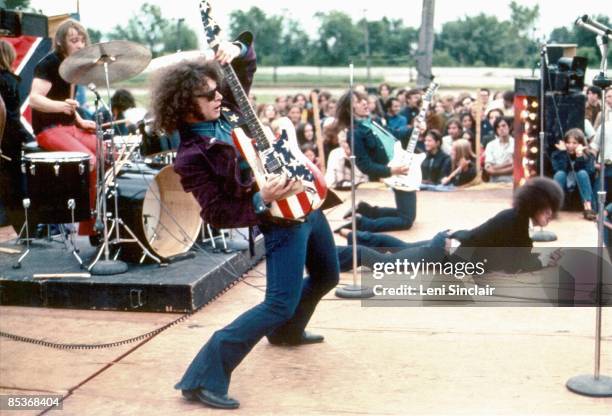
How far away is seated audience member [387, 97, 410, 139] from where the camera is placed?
13.5 metres

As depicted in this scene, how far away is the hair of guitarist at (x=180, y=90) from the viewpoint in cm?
452

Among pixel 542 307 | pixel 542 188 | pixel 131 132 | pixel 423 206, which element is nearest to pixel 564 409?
pixel 542 307

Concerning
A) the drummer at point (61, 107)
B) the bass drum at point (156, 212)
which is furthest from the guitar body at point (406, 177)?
the drummer at point (61, 107)

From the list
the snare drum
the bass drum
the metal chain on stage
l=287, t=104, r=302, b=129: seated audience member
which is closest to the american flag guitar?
the metal chain on stage

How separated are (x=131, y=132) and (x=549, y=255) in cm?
436

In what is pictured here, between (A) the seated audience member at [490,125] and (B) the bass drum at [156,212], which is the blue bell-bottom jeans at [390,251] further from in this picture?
(A) the seated audience member at [490,125]

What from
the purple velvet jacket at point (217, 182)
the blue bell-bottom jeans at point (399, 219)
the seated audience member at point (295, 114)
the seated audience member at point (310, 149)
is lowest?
the blue bell-bottom jeans at point (399, 219)

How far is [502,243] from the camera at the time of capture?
274 inches

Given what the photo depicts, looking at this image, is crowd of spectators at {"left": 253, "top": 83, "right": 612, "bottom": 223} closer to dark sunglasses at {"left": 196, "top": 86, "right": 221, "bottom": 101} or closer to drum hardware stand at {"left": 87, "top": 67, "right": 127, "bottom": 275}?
drum hardware stand at {"left": 87, "top": 67, "right": 127, "bottom": 275}

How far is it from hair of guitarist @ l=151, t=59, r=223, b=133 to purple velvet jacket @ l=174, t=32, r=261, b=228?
0.15m

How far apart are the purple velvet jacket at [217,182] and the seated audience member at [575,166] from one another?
22.3ft

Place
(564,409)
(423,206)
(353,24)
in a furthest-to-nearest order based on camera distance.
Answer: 1. (353,24)
2. (423,206)
3. (564,409)

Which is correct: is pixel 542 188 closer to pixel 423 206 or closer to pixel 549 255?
pixel 549 255

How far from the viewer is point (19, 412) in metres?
4.50
